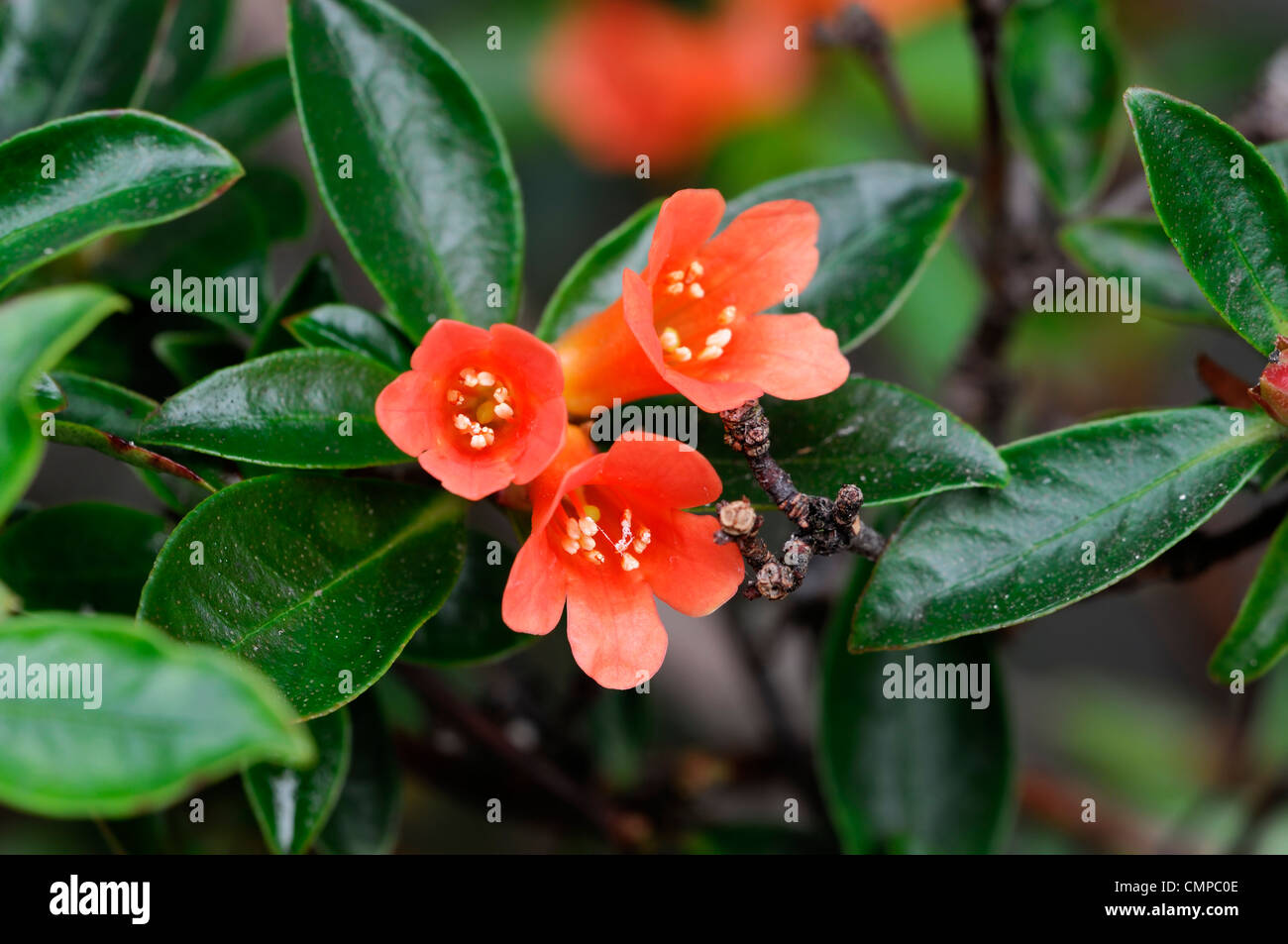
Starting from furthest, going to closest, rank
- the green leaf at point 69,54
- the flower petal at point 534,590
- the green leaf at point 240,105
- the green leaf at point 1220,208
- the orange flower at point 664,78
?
the orange flower at point 664,78 < the green leaf at point 240,105 < the green leaf at point 69,54 < the green leaf at point 1220,208 < the flower petal at point 534,590

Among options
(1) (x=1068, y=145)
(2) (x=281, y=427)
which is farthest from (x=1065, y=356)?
(2) (x=281, y=427)

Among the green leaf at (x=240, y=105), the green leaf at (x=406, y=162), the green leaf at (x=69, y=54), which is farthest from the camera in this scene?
the green leaf at (x=240, y=105)

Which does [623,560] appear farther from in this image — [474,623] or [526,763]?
[526,763]

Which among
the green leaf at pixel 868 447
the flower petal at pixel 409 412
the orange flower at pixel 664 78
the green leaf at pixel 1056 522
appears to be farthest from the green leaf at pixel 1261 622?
the orange flower at pixel 664 78

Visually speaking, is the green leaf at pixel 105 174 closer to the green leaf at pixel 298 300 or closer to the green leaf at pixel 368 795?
the green leaf at pixel 298 300
